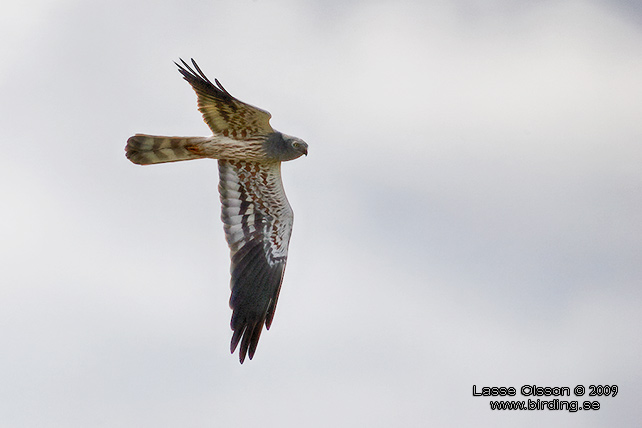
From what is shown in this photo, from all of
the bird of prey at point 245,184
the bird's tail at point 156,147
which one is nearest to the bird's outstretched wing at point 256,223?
the bird of prey at point 245,184

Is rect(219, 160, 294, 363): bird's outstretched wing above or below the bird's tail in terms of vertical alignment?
below

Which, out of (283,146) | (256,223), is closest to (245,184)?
(256,223)

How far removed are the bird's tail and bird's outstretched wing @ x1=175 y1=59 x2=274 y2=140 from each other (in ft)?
1.45

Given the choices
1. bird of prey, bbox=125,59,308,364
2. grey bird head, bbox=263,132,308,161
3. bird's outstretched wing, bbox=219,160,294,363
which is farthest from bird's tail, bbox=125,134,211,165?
bird's outstretched wing, bbox=219,160,294,363

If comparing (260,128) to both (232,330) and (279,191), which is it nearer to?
(279,191)

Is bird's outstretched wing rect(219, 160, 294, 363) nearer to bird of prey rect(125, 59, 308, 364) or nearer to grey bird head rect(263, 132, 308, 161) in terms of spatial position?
bird of prey rect(125, 59, 308, 364)

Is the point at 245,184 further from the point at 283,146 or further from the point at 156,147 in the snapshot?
the point at 156,147

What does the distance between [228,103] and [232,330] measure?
3.75 m

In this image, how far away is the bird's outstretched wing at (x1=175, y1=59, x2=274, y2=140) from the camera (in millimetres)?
19391

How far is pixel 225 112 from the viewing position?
19.9 meters

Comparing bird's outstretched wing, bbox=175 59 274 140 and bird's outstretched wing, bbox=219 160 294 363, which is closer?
bird's outstretched wing, bbox=175 59 274 140

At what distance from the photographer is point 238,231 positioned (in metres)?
21.4

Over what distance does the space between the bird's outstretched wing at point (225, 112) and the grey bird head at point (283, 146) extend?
16 cm

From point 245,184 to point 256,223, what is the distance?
73 centimetres
